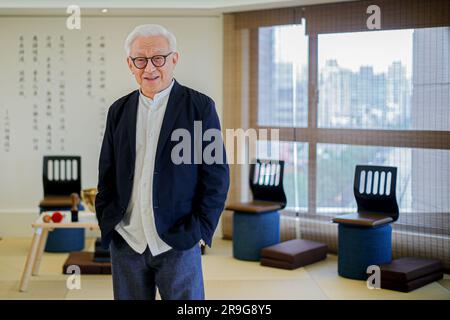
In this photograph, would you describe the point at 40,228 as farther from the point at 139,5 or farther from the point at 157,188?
the point at 157,188

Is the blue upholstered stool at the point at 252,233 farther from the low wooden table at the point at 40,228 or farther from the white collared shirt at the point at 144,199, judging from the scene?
the white collared shirt at the point at 144,199

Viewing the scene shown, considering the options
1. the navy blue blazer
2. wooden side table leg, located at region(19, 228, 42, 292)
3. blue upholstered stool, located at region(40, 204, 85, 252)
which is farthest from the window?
the navy blue blazer

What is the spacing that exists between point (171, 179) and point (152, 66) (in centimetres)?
37

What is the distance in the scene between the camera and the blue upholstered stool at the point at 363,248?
4598 millimetres

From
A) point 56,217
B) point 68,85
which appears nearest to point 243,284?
point 56,217

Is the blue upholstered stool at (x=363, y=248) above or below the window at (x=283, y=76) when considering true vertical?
below

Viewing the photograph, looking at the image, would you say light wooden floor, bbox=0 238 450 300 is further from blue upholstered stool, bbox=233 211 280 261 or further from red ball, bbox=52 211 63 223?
red ball, bbox=52 211 63 223

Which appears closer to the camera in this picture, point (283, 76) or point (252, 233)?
point (252, 233)

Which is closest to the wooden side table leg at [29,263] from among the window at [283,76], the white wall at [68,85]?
the white wall at [68,85]

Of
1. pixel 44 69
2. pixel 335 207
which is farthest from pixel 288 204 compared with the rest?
pixel 44 69

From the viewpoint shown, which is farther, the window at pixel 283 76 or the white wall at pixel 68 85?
the white wall at pixel 68 85

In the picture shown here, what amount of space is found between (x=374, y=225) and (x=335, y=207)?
1078 millimetres

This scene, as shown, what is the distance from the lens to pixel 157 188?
213 cm

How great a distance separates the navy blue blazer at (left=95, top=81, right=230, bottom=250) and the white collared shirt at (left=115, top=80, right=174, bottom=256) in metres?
0.02
